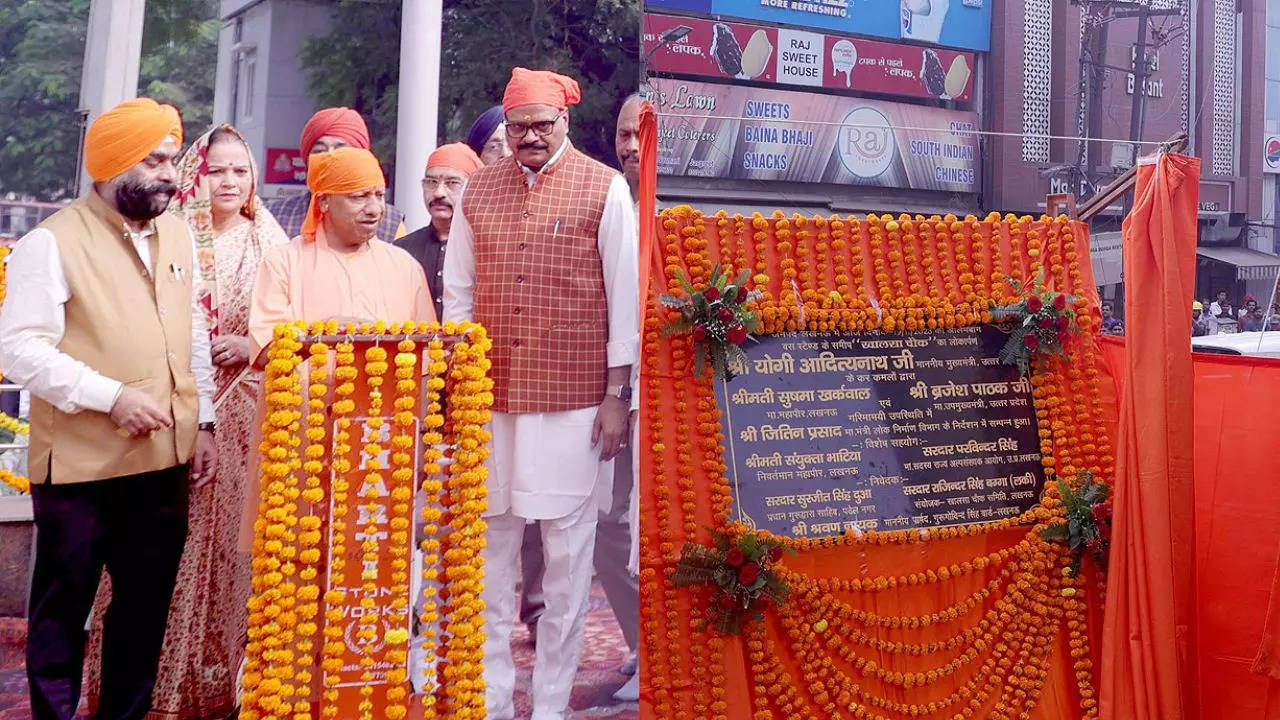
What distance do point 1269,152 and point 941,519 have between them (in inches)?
84.7

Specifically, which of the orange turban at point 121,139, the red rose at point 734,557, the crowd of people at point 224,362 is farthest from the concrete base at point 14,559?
the red rose at point 734,557

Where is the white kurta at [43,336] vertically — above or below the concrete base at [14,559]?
above

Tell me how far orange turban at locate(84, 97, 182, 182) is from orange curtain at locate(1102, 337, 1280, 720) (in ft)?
10.1

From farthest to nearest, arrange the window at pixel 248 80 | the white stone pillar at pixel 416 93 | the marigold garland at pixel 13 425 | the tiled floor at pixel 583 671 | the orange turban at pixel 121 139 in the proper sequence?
1. the window at pixel 248 80
2. the white stone pillar at pixel 416 93
3. the marigold garland at pixel 13 425
4. the tiled floor at pixel 583 671
5. the orange turban at pixel 121 139

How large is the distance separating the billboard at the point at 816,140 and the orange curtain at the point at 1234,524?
1.00 m

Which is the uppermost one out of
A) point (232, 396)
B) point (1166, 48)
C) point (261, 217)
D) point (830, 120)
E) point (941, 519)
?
point (1166, 48)

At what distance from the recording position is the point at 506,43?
30.3ft

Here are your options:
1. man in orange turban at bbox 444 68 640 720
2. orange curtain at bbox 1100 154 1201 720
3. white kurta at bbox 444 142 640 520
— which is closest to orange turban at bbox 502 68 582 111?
man in orange turban at bbox 444 68 640 720

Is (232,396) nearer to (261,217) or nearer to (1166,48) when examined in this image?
(261,217)

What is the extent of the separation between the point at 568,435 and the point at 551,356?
23cm

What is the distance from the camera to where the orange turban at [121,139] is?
9.29 feet

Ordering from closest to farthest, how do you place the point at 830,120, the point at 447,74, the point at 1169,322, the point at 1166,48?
the point at 1169,322
the point at 830,120
the point at 1166,48
the point at 447,74

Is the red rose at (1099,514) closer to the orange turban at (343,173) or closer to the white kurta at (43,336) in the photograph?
the orange turban at (343,173)

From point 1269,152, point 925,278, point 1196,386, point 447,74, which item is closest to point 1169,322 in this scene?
point 1196,386
